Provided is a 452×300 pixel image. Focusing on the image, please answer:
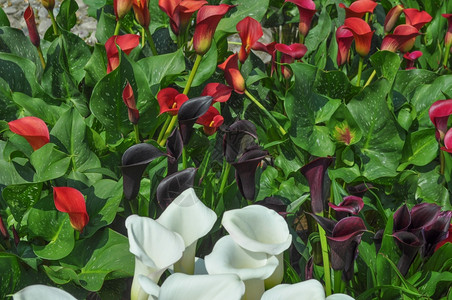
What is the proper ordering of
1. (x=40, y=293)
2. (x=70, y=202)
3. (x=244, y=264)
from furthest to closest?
(x=70, y=202)
(x=244, y=264)
(x=40, y=293)

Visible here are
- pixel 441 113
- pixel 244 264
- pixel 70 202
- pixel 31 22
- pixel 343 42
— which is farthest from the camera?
pixel 343 42

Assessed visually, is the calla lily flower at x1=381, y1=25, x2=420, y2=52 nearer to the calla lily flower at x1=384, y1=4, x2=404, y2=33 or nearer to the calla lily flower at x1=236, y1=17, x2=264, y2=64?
the calla lily flower at x1=384, y1=4, x2=404, y2=33

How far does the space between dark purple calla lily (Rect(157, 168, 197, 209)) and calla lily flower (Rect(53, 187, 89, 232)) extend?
11 centimetres

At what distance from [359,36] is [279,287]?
783mm

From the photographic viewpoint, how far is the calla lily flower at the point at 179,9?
3.98 ft

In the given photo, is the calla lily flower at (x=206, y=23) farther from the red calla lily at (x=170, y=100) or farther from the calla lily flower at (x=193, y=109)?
the calla lily flower at (x=193, y=109)

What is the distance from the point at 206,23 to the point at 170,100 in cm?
16

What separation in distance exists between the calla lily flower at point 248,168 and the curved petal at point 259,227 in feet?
0.56

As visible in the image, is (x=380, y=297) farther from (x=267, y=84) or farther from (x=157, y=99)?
(x=267, y=84)

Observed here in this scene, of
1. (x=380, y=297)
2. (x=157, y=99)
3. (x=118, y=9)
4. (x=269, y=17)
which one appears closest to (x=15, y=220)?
(x=157, y=99)

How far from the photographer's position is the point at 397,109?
4.30 feet

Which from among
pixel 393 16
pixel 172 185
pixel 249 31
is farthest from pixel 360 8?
pixel 172 185

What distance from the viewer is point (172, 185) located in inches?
33.4

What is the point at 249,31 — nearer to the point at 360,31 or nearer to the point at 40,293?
the point at 360,31
